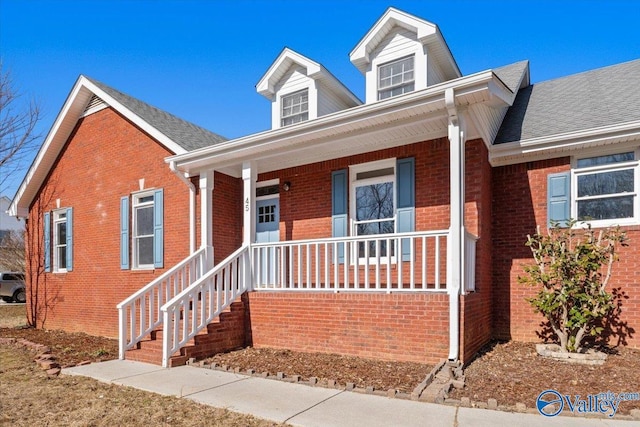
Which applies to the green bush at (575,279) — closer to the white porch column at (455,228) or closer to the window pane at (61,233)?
the white porch column at (455,228)

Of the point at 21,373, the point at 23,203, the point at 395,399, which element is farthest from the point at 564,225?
the point at 23,203

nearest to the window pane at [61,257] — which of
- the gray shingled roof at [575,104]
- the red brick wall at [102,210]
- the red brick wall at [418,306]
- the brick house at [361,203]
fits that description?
the red brick wall at [102,210]

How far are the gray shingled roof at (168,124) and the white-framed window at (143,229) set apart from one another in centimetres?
153

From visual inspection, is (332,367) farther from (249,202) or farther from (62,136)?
(62,136)

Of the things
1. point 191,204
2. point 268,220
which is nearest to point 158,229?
point 191,204

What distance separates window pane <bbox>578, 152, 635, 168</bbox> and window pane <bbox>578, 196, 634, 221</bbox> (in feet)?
1.97

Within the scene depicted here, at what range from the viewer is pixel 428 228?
7.77 meters

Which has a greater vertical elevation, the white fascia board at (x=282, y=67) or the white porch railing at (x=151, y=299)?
the white fascia board at (x=282, y=67)

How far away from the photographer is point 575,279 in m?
6.49

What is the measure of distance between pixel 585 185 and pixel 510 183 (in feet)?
3.83

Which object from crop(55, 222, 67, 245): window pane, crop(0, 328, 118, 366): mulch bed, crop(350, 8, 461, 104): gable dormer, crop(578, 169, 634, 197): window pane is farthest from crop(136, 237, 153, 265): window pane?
crop(578, 169, 634, 197): window pane

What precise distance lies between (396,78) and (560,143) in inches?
140

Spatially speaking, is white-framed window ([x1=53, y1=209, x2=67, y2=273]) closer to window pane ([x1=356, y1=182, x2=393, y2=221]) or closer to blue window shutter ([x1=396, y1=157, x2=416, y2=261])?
window pane ([x1=356, y1=182, x2=393, y2=221])

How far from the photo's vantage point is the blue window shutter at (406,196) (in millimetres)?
7902
